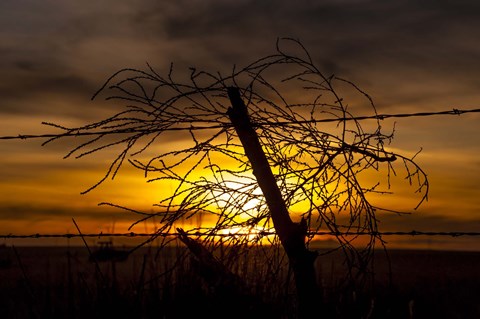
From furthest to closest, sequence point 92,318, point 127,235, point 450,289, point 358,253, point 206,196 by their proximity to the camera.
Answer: point 450,289 → point 92,318 → point 127,235 → point 206,196 → point 358,253

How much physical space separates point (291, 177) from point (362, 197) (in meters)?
0.43

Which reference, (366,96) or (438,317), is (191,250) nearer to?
(366,96)

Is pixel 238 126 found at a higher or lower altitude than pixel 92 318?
higher

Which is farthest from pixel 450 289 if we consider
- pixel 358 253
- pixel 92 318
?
pixel 358 253

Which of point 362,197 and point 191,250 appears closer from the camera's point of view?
point 362,197

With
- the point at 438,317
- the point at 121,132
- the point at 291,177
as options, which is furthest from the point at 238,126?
the point at 438,317

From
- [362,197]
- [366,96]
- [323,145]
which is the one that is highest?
[366,96]

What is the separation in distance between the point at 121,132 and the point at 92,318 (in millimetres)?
2157

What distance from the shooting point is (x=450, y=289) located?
1834cm

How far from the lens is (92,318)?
6125mm

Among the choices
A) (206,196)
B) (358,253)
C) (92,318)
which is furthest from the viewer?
(92,318)

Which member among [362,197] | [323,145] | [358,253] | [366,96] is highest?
[366,96]

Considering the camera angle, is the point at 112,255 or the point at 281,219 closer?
the point at 281,219

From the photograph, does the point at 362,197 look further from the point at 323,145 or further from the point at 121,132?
the point at 121,132
